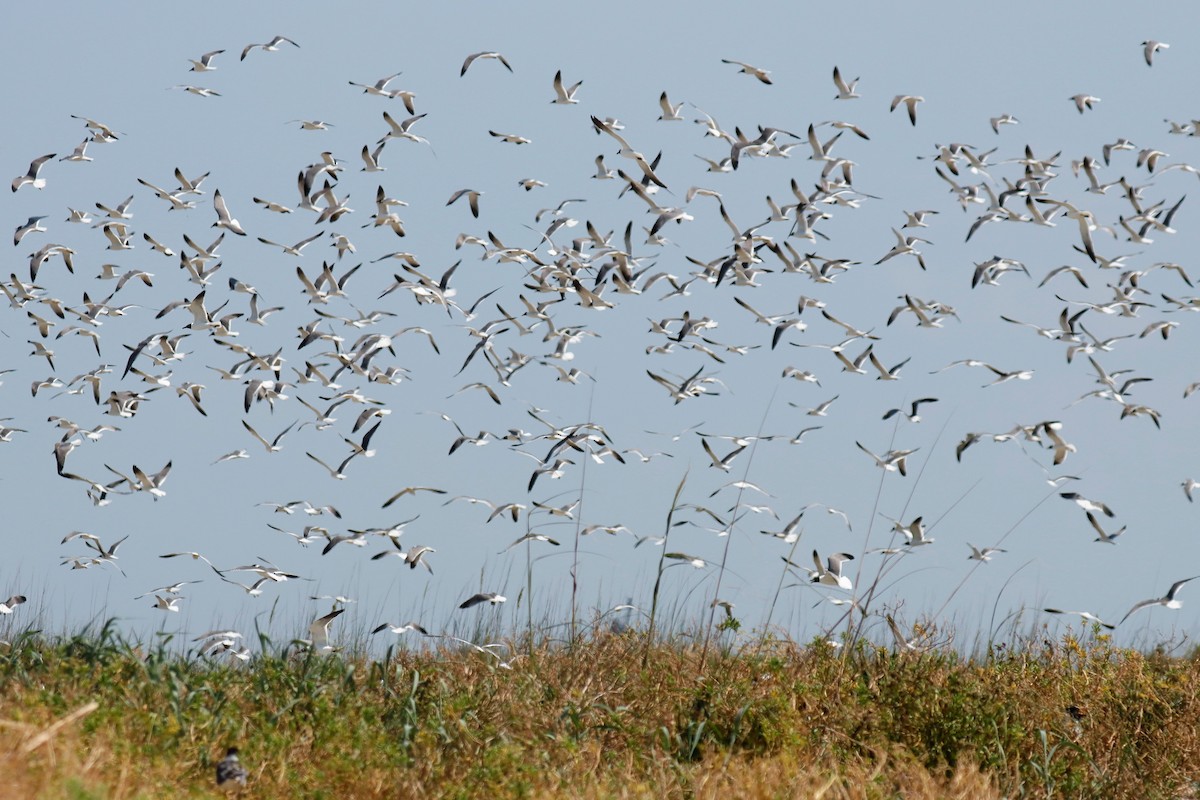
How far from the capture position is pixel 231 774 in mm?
7160

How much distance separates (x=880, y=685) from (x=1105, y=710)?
2.20 metres

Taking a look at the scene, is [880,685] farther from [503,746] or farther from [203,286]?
[203,286]

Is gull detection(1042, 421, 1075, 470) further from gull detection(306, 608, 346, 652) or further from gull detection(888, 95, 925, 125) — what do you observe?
gull detection(306, 608, 346, 652)

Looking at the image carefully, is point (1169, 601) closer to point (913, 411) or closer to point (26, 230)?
point (913, 411)

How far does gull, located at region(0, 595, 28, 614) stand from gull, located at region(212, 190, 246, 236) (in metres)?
5.83

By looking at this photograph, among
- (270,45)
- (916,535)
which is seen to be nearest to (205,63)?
(270,45)

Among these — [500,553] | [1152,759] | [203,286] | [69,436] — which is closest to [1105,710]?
[1152,759]

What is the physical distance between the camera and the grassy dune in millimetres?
7520

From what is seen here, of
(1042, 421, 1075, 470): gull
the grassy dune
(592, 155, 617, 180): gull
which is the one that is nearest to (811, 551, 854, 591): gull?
the grassy dune

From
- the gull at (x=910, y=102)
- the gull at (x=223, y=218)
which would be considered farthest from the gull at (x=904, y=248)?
the gull at (x=223, y=218)

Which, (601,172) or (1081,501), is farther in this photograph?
(601,172)

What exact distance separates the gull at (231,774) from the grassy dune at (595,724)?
0.09 metres

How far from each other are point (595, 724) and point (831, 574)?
2.71m

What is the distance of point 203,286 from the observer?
15469 millimetres
